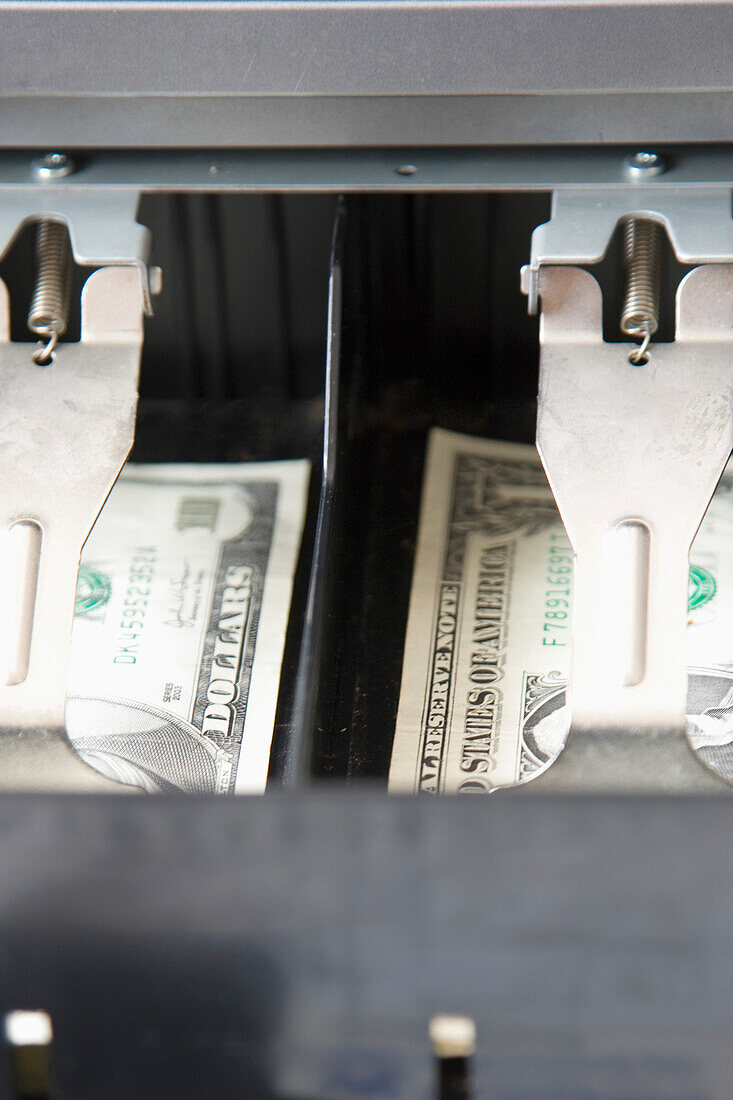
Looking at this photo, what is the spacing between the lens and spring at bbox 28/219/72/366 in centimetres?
71

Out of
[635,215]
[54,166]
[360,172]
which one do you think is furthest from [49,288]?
[635,215]

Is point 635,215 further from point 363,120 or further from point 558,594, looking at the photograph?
point 558,594

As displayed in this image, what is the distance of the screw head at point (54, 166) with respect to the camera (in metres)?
0.69

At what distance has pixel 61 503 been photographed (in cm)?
68

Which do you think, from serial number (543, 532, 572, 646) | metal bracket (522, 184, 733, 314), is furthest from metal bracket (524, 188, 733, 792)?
serial number (543, 532, 572, 646)

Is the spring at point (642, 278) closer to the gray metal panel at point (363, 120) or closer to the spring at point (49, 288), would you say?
the gray metal panel at point (363, 120)

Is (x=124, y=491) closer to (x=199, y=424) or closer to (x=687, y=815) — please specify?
(x=199, y=424)

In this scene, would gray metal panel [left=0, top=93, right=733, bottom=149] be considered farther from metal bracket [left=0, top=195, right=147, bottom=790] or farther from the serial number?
the serial number

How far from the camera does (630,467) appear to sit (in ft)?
2.19

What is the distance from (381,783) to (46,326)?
31cm

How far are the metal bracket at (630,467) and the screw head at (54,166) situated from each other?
0.25 meters

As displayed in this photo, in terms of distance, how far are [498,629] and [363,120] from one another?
0.32 metres

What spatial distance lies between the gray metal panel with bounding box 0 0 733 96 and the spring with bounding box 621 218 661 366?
0.09 m

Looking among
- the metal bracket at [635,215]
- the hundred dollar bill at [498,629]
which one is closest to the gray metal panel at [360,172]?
the metal bracket at [635,215]
